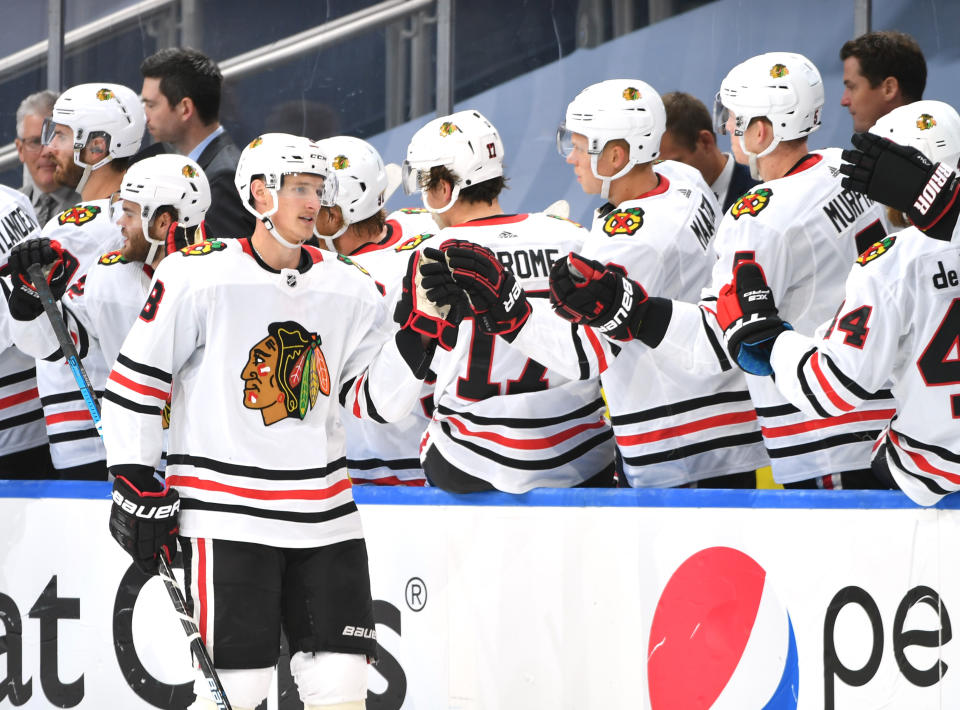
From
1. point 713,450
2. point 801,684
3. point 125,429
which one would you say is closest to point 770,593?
point 801,684

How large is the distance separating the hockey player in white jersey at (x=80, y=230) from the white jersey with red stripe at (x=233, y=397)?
1.12m

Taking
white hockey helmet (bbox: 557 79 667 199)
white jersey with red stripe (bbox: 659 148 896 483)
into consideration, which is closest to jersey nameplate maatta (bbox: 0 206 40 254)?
white hockey helmet (bbox: 557 79 667 199)

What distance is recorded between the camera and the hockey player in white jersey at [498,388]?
3830 millimetres

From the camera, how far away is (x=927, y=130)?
10.7ft

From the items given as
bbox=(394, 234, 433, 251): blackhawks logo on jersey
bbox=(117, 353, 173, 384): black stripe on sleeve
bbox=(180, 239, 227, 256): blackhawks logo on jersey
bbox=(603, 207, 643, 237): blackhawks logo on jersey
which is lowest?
bbox=(117, 353, 173, 384): black stripe on sleeve

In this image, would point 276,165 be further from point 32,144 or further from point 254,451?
point 32,144

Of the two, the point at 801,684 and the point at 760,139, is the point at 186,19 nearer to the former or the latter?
the point at 760,139

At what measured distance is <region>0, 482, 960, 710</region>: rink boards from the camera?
3217 mm

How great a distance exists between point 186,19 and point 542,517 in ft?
13.8

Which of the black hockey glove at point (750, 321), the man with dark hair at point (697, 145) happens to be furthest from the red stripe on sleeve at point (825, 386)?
the man with dark hair at point (697, 145)

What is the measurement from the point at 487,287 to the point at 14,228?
1.89 m

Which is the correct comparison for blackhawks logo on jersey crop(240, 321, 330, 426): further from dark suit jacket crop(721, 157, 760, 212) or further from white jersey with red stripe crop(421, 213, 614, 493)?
dark suit jacket crop(721, 157, 760, 212)

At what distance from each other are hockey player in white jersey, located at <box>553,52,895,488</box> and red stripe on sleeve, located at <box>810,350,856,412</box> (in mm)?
290

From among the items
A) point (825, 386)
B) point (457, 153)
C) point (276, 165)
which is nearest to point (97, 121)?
point (457, 153)
